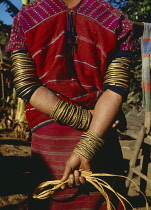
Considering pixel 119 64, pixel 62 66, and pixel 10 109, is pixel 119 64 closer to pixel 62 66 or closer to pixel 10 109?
pixel 62 66

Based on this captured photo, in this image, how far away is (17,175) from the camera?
430 cm

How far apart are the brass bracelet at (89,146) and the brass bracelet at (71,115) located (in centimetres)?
8

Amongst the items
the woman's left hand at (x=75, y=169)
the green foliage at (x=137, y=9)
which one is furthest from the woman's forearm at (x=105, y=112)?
the green foliage at (x=137, y=9)

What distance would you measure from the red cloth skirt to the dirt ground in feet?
7.70

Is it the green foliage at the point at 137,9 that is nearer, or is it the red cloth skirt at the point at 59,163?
the red cloth skirt at the point at 59,163

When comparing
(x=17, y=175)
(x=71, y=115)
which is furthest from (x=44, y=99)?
(x=17, y=175)

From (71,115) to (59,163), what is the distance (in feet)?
1.00

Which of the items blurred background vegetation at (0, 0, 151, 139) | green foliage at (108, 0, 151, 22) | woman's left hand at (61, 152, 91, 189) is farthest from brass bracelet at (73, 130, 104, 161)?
green foliage at (108, 0, 151, 22)

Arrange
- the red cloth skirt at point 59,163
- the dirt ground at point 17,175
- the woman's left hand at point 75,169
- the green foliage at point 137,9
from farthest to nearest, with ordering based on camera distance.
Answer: the green foliage at point 137,9
the dirt ground at point 17,175
the red cloth skirt at point 59,163
the woman's left hand at point 75,169

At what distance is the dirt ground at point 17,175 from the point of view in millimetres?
3449

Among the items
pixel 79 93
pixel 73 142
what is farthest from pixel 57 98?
pixel 73 142

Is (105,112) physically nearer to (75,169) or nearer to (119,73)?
(119,73)

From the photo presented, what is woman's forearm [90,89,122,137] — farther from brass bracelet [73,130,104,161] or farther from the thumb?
the thumb

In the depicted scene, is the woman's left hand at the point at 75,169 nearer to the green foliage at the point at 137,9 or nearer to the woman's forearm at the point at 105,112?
the woman's forearm at the point at 105,112
